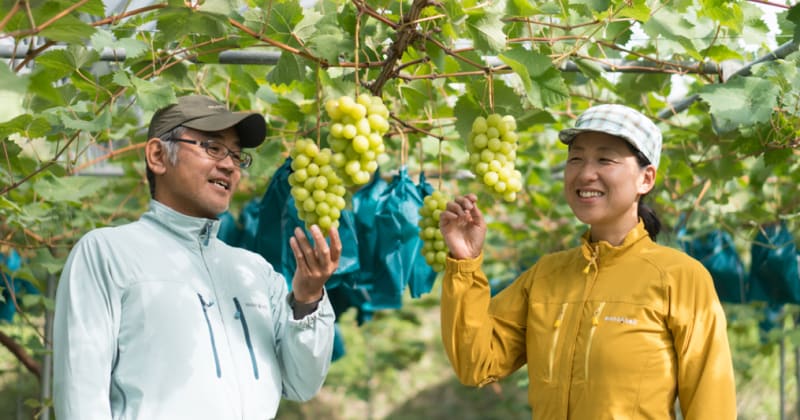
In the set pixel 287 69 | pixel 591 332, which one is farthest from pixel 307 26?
pixel 591 332

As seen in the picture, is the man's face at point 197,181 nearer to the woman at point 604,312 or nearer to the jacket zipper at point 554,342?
the woman at point 604,312

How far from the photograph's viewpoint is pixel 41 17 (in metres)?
1.56

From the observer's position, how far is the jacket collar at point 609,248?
2.21 metres

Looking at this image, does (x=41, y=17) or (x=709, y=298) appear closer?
(x=41, y=17)

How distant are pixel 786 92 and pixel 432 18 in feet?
4.57

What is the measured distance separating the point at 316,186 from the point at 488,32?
1.80 feet

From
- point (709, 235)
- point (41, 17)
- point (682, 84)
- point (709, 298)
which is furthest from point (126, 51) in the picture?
point (709, 235)

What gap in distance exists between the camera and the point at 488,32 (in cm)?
207

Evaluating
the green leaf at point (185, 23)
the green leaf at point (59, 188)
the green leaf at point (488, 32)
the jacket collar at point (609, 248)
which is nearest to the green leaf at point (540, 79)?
the green leaf at point (488, 32)

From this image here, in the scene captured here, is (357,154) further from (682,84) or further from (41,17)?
(682,84)

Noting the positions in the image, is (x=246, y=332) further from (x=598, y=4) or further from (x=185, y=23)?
(x=598, y=4)

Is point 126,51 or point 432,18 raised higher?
point 432,18

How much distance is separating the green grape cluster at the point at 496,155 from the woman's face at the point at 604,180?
158 millimetres

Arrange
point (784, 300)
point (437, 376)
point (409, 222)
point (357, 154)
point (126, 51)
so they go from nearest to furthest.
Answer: point (357, 154)
point (126, 51)
point (409, 222)
point (784, 300)
point (437, 376)
